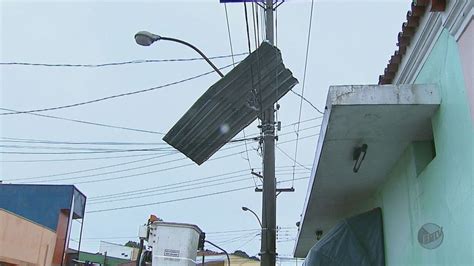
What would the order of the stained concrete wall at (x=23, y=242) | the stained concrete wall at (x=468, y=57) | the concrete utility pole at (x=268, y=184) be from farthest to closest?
the stained concrete wall at (x=23, y=242), the concrete utility pole at (x=268, y=184), the stained concrete wall at (x=468, y=57)

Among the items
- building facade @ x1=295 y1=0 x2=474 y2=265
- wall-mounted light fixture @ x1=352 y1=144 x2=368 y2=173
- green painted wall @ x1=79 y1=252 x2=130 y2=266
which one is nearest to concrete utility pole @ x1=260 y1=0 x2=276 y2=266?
building facade @ x1=295 y1=0 x2=474 y2=265

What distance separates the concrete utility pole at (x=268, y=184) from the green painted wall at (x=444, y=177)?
338 centimetres

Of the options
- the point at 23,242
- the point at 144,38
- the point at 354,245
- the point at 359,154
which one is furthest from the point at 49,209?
the point at 359,154

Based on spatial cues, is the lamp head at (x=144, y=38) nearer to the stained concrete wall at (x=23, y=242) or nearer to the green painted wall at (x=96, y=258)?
the stained concrete wall at (x=23, y=242)

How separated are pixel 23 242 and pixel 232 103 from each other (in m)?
10.9

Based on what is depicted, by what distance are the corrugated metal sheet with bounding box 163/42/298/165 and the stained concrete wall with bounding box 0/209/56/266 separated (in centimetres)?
842

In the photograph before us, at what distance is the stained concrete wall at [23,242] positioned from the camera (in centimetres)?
1446

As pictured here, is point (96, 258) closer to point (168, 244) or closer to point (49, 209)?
point (49, 209)

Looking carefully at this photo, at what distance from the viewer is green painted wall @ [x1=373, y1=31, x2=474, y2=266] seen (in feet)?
14.1

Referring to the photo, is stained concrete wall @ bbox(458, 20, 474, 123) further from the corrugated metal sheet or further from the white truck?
the white truck

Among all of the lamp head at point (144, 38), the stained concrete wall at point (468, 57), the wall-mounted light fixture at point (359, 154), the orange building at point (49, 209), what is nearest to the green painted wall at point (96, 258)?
the orange building at point (49, 209)

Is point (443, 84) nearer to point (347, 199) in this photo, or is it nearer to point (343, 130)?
point (343, 130)

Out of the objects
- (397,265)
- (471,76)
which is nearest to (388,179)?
(397,265)

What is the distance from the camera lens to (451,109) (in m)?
4.68
